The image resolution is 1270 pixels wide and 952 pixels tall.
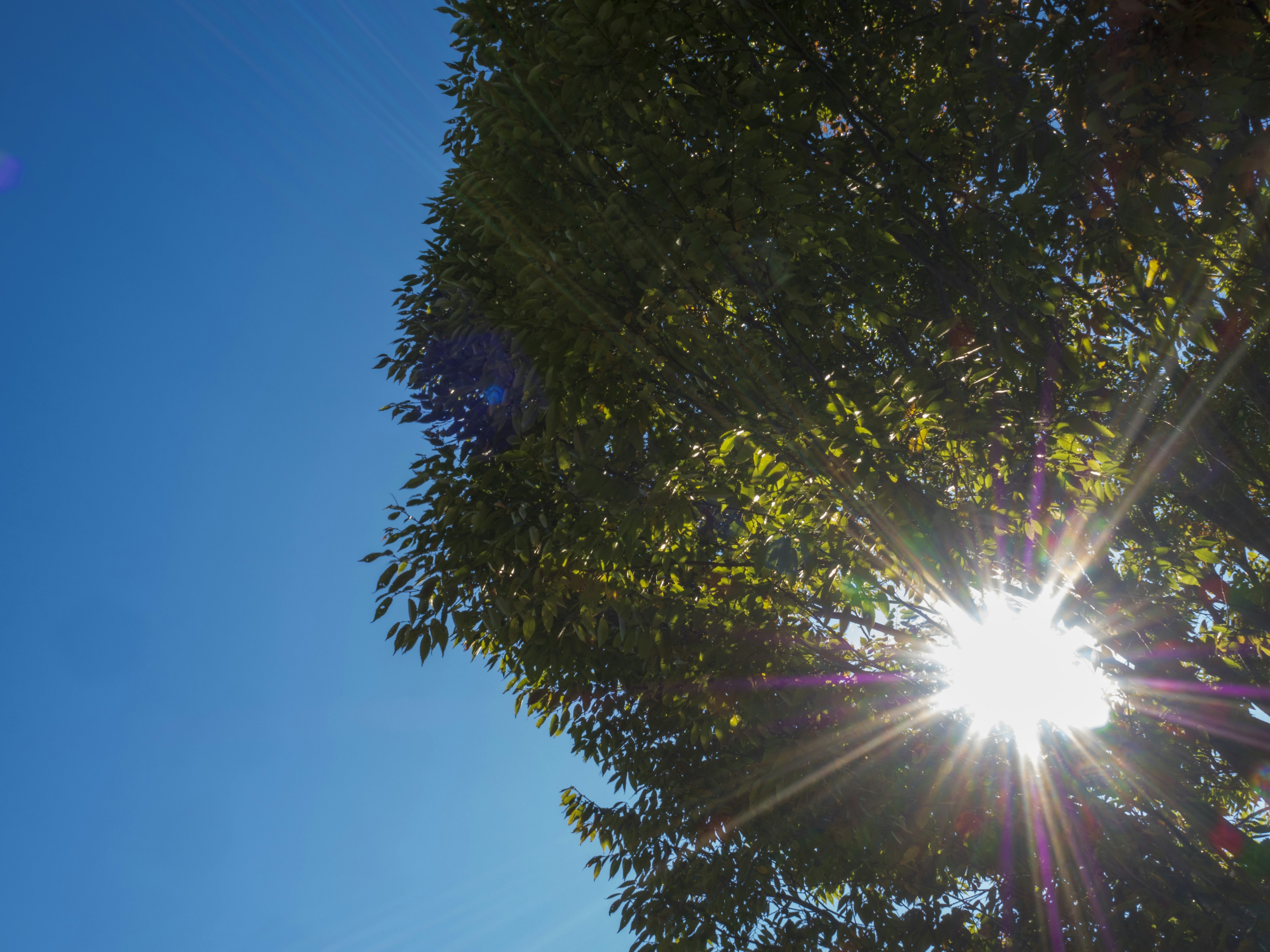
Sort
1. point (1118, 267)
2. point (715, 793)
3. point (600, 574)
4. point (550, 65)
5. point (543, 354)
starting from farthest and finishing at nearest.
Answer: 1. point (715, 793)
2. point (600, 574)
3. point (543, 354)
4. point (550, 65)
5. point (1118, 267)

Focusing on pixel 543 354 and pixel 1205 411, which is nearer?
pixel 543 354

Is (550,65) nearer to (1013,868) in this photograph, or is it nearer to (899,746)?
(899,746)

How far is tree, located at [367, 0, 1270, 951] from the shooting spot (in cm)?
265

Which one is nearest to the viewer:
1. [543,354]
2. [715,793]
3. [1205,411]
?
[543,354]

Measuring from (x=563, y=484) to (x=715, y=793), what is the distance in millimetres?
2898

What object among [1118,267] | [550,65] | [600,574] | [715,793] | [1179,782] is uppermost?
[550,65]

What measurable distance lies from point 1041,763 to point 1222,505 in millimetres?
2260

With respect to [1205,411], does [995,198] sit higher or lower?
higher

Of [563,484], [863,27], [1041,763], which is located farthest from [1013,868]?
[863,27]

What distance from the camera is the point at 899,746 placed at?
4.68 meters

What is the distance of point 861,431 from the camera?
2.83m

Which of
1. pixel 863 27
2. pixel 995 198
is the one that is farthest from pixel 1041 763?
pixel 863 27

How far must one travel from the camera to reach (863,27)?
420 centimetres

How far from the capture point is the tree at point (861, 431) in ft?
8.68
